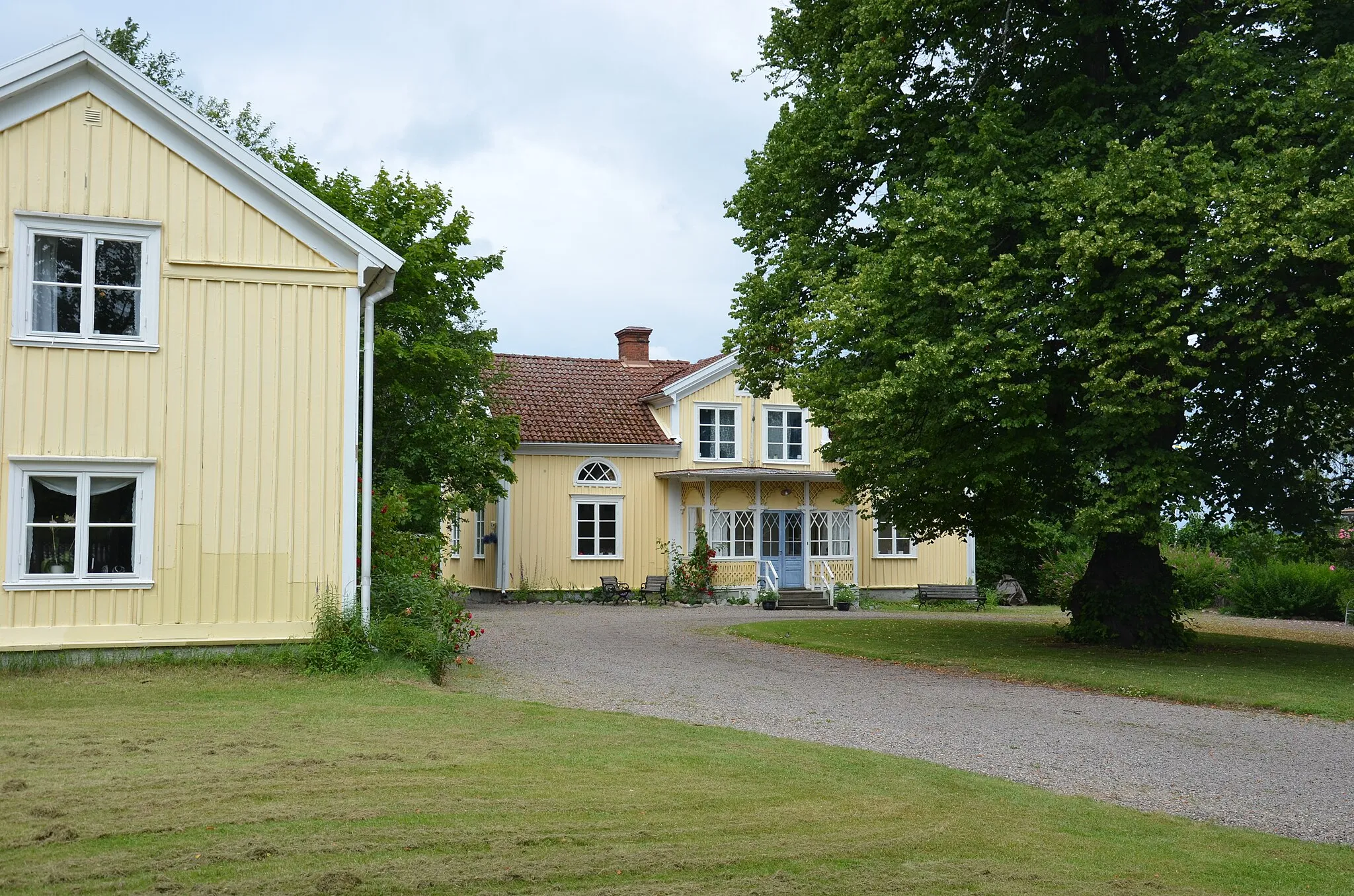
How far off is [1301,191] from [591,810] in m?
11.8

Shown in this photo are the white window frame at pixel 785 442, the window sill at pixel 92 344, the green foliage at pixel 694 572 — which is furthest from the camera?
the white window frame at pixel 785 442

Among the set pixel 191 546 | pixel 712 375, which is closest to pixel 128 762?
pixel 191 546

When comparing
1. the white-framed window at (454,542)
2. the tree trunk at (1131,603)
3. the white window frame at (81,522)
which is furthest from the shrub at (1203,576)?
the white window frame at (81,522)

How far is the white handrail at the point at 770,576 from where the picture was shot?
32.4 metres

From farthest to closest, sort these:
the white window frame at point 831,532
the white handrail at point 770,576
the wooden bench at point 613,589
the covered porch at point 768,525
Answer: the white window frame at point 831,532
the white handrail at point 770,576
the covered porch at point 768,525
the wooden bench at point 613,589

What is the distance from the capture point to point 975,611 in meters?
31.0

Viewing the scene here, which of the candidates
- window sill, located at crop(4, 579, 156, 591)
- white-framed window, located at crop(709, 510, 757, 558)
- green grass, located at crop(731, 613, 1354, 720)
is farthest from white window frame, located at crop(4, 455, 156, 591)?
white-framed window, located at crop(709, 510, 757, 558)

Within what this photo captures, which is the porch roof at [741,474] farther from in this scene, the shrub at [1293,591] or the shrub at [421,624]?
the shrub at [421,624]

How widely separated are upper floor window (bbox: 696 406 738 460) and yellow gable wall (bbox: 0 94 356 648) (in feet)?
62.2

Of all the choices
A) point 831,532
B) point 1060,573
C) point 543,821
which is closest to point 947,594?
point 831,532

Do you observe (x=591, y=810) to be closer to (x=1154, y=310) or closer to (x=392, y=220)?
(x=1154, y=310)

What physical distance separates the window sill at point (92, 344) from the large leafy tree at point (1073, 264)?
27.8 feet

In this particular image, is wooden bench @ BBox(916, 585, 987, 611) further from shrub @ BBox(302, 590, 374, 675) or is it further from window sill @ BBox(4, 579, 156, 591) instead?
window sill @ BBox(4, 579, 156, 591)

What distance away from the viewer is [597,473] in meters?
32.1
